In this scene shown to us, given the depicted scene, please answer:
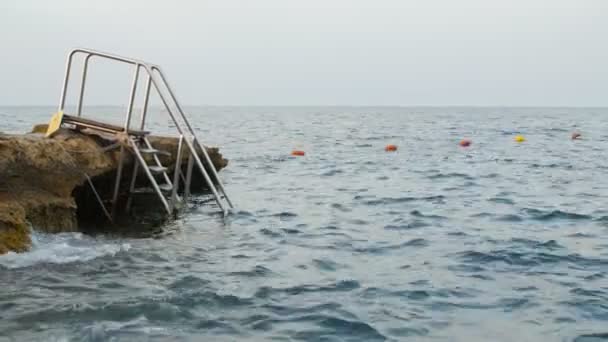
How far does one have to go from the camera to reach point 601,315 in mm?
6301

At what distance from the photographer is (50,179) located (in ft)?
30.1

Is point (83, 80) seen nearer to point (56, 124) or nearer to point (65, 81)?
point (65, 81)

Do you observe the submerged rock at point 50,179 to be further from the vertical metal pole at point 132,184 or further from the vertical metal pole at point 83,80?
the vertical metal pole at point 83,80

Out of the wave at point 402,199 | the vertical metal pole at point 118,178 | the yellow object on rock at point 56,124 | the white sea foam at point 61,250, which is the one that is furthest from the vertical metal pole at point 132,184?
the wave at point 402,199

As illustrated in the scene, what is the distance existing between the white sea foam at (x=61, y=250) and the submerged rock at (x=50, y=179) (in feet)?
0.54

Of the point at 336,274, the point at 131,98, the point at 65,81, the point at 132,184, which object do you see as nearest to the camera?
the point at 336,274

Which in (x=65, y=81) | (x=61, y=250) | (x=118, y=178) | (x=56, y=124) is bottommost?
(x=61, y=250)

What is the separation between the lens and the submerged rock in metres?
8.18

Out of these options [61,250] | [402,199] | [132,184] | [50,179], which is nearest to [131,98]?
[132,184]

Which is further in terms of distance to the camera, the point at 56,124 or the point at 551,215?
the point at 551,215

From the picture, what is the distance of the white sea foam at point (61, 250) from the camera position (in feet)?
25.5

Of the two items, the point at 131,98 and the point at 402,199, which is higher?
the point at 131,98

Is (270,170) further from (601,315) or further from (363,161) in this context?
(601,315)

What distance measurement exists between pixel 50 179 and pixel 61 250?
1.33 meters
